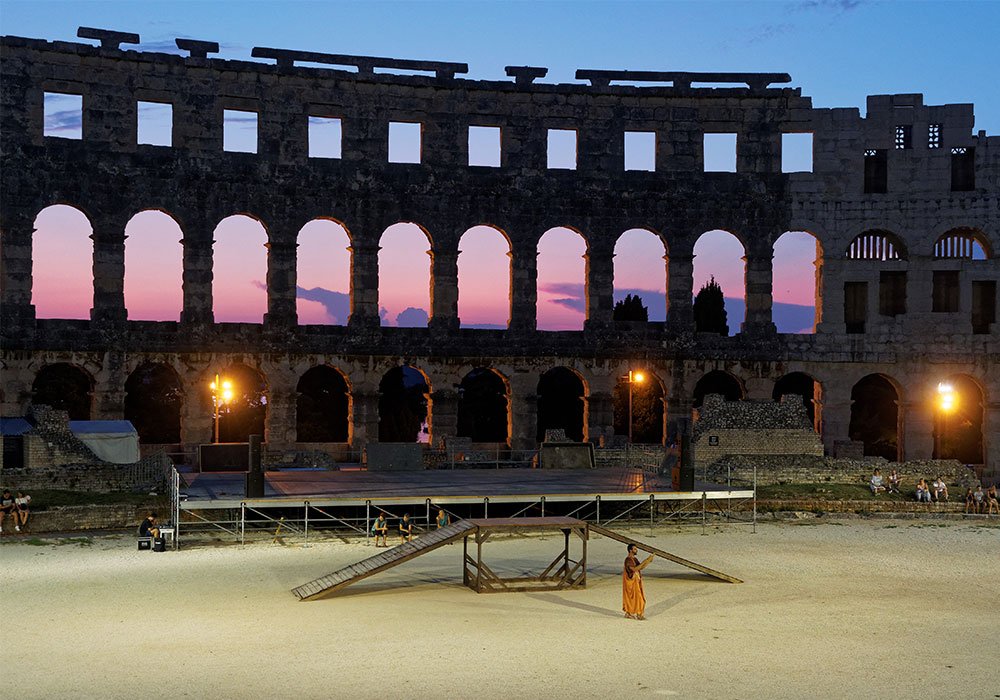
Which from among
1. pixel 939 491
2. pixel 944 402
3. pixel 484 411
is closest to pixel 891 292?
pixel 944 402

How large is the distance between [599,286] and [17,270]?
23.2m

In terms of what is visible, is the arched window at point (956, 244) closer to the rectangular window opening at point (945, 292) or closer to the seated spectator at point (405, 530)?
the rectangular window opening at point (945, 292)

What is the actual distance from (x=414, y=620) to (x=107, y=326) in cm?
2848

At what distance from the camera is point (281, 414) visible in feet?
153

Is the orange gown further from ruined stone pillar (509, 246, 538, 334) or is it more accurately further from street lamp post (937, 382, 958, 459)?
ruined stone pillar (509, 246, 538, 334)

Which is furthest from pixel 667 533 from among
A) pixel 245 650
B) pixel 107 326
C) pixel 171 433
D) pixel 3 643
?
pixel 171 433

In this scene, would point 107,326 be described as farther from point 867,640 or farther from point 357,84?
point 867,640

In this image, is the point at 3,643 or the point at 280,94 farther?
the point at 280,94

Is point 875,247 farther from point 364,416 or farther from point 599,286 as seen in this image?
point 364,416

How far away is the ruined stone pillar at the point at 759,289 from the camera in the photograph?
5044 centimetres

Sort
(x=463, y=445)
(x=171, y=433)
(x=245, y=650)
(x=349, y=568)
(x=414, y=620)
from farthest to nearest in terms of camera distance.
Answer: (x=171, y=433) → (x=463, y=445) → (x=349, y=568) → (x=414, y=620) → (x=245, y=650)

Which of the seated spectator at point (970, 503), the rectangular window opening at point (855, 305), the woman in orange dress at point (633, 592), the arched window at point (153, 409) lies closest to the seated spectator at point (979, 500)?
the seated spectator at point (970, 503)

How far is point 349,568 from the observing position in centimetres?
2423

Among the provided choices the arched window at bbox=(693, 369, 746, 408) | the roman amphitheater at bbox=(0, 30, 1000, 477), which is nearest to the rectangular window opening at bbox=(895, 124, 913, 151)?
the roman amphitheater at bbox=(0, 30, 1000, 477)
